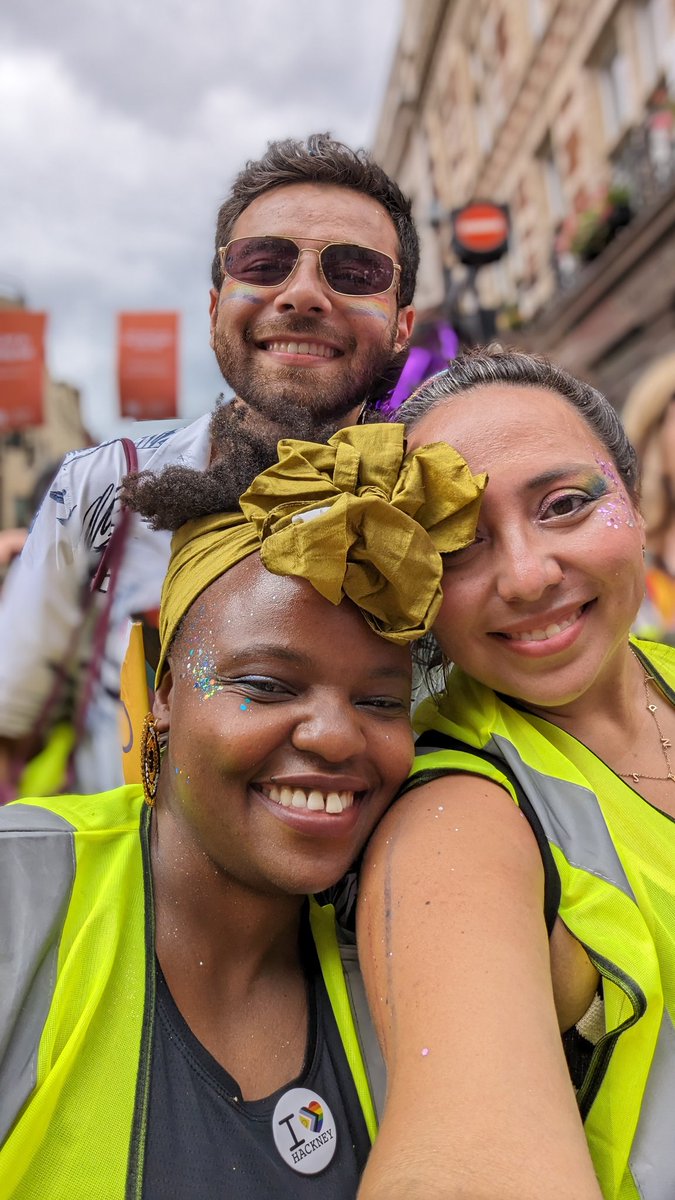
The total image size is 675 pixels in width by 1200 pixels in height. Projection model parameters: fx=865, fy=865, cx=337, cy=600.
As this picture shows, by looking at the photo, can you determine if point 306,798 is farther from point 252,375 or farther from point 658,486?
point 658,486

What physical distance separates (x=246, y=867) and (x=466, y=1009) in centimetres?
46

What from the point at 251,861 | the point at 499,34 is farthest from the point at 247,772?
the point at 499,34

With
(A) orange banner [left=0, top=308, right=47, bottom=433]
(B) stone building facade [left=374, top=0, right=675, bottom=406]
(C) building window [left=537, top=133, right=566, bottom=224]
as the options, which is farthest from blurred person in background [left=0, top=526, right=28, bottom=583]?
(C) building window [left=537, top=133, right=566, bottom=224]

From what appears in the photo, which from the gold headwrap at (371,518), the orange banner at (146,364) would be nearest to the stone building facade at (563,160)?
the orange banner at (146,364)

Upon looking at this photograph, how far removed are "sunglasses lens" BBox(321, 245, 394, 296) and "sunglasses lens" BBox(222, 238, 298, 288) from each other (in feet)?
0.30

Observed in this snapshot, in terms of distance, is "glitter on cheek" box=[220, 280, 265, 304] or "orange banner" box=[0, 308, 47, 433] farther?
"orange banner" box=[0, 308, 47, 433]

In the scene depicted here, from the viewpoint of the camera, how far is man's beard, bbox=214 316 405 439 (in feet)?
6.48

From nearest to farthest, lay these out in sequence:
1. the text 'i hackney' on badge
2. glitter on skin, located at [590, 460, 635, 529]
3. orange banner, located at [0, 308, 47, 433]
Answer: the text 'i hackney' on badge
glitter on skin, located at [590, 460, 635, 529]
orange banner, located at [0, 308, 47, 433]

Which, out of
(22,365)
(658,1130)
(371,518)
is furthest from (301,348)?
(22,365)

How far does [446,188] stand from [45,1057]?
24.4m

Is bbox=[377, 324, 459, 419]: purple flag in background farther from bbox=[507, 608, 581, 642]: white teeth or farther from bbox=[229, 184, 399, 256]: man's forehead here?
bbox=[507, 608, 581, 642]: white teeth

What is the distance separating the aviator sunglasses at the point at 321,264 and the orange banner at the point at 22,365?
5062 mm

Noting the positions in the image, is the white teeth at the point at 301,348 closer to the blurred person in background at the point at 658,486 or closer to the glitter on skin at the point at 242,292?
the glitter on skin at the point at 242,292

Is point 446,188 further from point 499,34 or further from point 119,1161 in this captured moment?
point 119,1161
